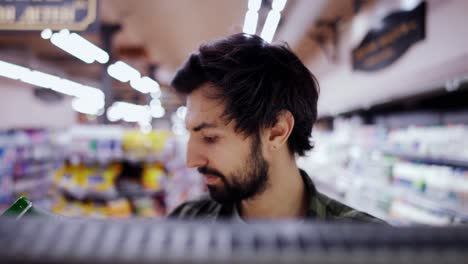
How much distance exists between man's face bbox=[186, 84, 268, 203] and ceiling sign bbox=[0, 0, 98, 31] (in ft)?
2.94

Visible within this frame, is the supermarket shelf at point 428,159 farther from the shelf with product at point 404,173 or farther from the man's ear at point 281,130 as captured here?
the man's ear at point 281,130

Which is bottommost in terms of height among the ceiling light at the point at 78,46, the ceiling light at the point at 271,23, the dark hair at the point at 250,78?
the dark hair at the point at 250,78

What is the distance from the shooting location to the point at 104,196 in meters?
4.54

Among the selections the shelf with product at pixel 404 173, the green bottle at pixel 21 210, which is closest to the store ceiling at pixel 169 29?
the green bottle at pixel 21 210

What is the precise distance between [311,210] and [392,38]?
378 cm

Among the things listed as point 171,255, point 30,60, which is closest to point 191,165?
point 171,255

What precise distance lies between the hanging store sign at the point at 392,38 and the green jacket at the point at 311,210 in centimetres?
326

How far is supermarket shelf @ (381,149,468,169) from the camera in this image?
358cm

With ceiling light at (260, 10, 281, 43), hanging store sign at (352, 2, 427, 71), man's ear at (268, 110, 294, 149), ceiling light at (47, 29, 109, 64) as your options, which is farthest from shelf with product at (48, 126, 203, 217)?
man's ear at (268, 110, 294, 149)

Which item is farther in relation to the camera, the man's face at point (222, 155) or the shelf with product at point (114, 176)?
the shelf with product at point (114, 176)

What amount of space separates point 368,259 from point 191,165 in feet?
3.90

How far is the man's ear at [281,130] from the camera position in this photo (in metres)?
1.46

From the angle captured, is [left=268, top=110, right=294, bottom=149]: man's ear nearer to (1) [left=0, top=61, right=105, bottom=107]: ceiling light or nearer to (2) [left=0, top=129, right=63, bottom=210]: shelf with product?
(2) [left=0, top=129, right=63, bottom=210]: shelf with product

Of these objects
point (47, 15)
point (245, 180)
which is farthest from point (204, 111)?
point (47, 15)
